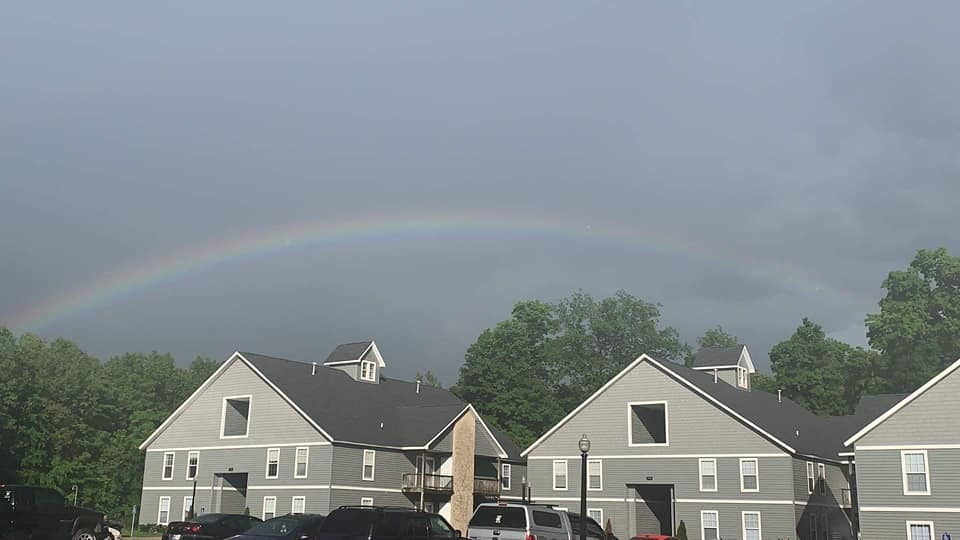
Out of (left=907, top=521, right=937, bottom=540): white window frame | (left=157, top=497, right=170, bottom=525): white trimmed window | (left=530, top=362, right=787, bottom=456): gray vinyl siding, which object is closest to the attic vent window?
(left=157, top=497, right=170, bottom=525): white trimmed window

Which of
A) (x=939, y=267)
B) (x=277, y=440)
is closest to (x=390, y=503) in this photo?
(x=277, y=440)

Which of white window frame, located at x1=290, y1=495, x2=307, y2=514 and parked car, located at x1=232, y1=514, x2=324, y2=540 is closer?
parked car, located at x1=232, y1=514, x2=324, y2=540

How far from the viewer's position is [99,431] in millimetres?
83062

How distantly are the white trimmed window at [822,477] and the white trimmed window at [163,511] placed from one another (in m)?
39.7

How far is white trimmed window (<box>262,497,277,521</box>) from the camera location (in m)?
57.5

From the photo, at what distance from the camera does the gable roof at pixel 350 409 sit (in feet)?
191

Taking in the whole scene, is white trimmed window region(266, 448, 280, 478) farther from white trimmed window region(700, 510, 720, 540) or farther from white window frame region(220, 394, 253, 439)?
white trimmed window region(700, 510, 720, 540)

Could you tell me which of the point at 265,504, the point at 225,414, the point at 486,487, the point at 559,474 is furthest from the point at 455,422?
the point at 225,414

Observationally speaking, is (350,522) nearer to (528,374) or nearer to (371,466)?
(371,466)

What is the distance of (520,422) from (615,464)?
3080cm

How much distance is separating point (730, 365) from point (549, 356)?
30.6 m

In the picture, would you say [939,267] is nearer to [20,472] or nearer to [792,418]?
[792,418]

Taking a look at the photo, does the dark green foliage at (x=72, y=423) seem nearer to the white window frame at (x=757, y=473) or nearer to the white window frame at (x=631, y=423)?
the white window frame at (x=631, y=423)

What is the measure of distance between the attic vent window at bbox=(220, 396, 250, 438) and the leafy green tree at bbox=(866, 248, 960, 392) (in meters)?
53.3
